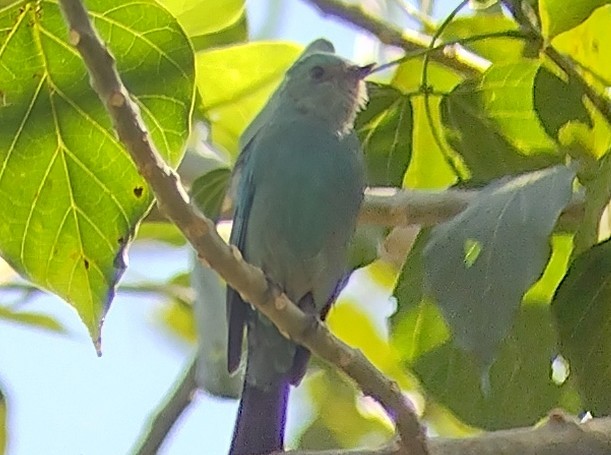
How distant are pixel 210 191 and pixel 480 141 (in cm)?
34

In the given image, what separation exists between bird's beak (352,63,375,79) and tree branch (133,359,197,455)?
1.48 ft

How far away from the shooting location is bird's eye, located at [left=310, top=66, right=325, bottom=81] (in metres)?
1.59

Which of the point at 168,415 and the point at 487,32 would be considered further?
the point at 168,415

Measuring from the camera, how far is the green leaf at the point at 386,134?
1.33 metres

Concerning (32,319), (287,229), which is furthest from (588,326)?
(32,319)

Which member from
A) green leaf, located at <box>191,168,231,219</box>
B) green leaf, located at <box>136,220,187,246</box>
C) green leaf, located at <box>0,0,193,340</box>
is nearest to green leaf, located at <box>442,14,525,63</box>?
green leaf, located at <box>191,168,231,219</box>

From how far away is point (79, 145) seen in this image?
3.41 feet

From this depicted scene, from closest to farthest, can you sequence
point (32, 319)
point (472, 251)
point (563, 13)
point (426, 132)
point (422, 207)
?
point (472, 251) → point (563, 13) → point (422, 207) → point (426, 132) → point (32, 319)

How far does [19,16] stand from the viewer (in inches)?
38.6

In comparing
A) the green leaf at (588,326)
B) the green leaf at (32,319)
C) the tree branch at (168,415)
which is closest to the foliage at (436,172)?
the green leaf at (588,326)

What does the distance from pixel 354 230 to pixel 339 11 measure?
0.31 m

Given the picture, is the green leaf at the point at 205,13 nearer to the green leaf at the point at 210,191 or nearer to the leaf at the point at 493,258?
the green leaf at the point at 210,191

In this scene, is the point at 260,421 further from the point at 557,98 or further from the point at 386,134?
the point at 557,98

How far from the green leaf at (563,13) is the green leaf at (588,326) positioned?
9.6 inches
